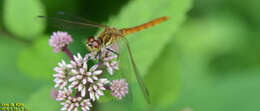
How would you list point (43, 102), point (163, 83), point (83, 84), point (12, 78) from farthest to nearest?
point (12, 78)
point (163, 83)
point (43, 102)
point (83, 84)

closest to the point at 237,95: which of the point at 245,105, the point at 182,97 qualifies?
the point at 245,105

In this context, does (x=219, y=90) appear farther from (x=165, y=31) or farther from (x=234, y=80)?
(x=165, y=31)

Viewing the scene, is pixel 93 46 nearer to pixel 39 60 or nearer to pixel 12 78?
pixel 39 60

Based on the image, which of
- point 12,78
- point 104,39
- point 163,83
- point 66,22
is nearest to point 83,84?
point 104,39

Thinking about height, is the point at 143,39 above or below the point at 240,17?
below

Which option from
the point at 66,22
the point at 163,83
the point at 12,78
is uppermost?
the point at 66,22

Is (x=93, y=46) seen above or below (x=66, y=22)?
below
